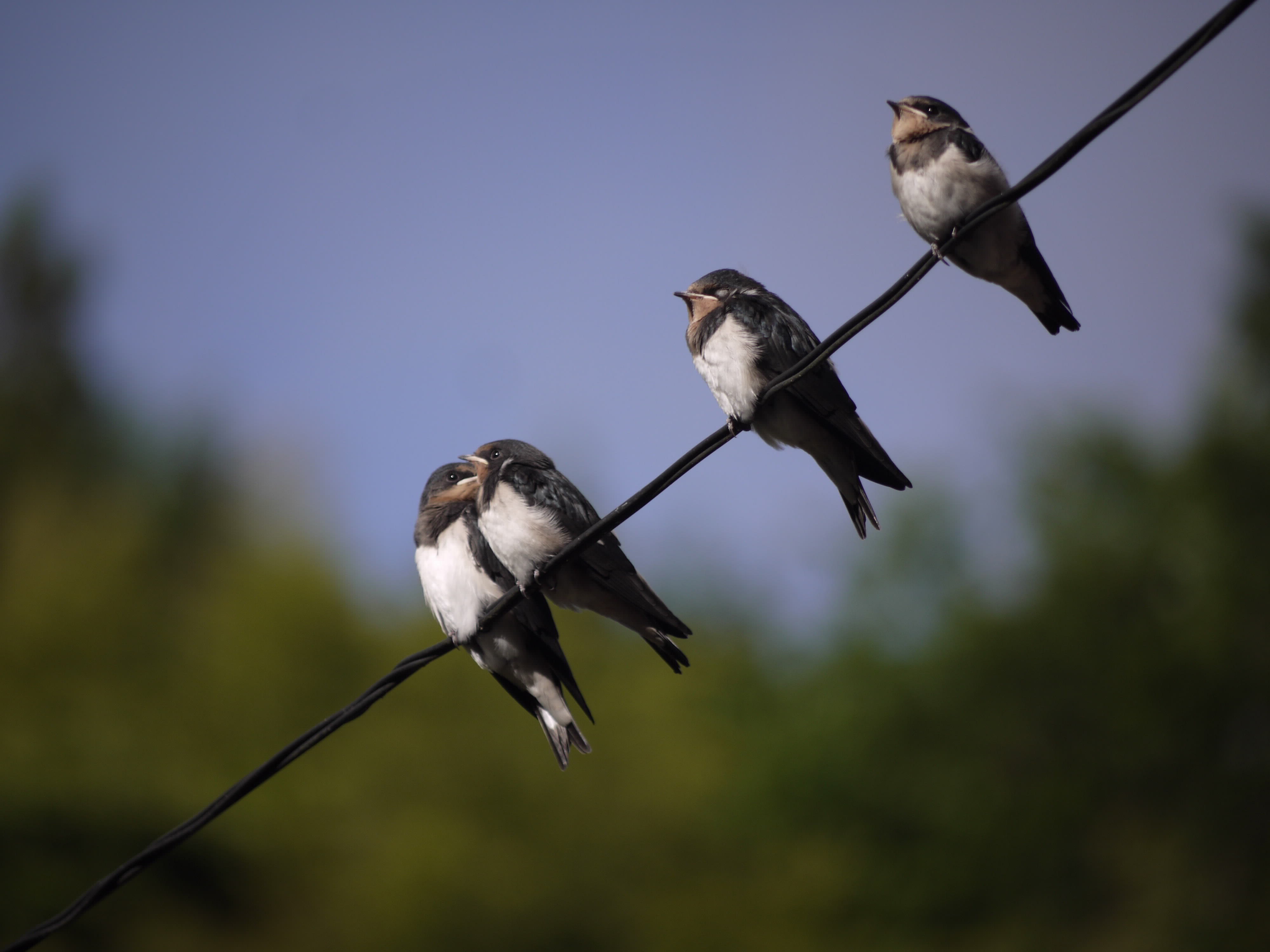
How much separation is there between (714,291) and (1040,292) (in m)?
1.96

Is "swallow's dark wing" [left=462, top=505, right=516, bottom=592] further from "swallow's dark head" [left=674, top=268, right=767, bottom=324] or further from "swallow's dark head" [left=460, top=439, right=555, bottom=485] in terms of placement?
"swallow's dark head" [left=674, top=268, right=767, bottom=324]

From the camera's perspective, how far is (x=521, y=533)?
5.61m

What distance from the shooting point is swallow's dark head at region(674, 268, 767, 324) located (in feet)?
20.9

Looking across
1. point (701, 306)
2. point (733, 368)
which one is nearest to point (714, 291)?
point (701, 306)

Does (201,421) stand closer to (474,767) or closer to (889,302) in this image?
(474,767)

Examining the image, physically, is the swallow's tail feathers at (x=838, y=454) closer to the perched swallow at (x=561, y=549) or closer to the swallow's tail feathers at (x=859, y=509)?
the swallow's tail feathers at (x=859, y=509)

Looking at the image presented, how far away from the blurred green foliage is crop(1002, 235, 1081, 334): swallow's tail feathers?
1461cm

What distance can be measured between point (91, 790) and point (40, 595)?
788 centimetres

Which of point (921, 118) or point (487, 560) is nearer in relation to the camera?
point (921, 118)

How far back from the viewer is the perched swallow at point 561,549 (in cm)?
555

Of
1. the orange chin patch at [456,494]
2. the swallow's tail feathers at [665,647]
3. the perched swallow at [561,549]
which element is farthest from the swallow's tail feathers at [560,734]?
the orange chin patch at [456,494]

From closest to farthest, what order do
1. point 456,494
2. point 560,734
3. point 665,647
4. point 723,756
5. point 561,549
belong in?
1. point 561,549
2. point 665,647
3. point 560,734
4. point 456,494
5. point 723,756

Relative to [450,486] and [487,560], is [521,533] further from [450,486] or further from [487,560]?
[450,486]

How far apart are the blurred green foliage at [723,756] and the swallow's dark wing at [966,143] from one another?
Answer: 1498cm
